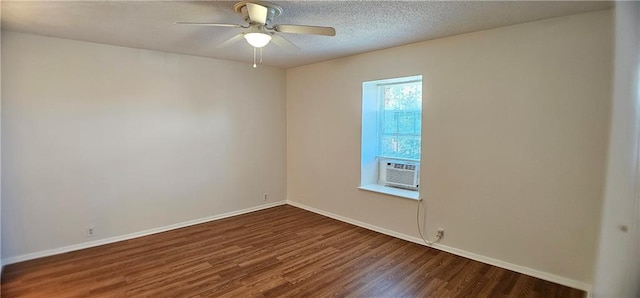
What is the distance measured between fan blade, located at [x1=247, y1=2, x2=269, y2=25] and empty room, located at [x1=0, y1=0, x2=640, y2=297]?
0.01 m

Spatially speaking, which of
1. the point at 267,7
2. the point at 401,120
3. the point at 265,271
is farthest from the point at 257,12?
the point at 401,120

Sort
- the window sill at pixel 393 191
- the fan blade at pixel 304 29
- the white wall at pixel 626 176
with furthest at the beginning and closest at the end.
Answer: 1. the window sill at pixel 393 191
2. the fan blade at pixel 304 29
3. the white wall at pixel 626 176

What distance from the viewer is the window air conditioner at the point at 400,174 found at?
4074mm

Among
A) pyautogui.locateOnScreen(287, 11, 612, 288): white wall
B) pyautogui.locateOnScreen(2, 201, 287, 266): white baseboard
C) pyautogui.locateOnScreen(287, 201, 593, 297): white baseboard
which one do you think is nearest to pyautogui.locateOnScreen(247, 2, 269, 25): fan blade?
pyautogui.locateOnScreen(287, 11, 612, 288): white wall

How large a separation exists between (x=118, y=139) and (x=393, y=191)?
3.52 m

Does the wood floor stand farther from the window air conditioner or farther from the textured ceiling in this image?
the textured ceiling

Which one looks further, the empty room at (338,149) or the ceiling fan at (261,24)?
the empty room at (338,149)

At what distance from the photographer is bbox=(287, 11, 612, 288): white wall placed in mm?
2602

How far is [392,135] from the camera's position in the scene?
4.35m

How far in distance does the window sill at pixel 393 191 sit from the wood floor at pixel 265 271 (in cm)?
55

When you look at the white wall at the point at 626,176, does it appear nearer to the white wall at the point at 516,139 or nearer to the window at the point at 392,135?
the white wall at the point at 516,139

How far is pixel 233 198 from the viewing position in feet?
16.0

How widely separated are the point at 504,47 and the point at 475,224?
1.80m

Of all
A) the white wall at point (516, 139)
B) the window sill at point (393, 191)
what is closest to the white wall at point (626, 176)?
the white wall at point (516, 139)
